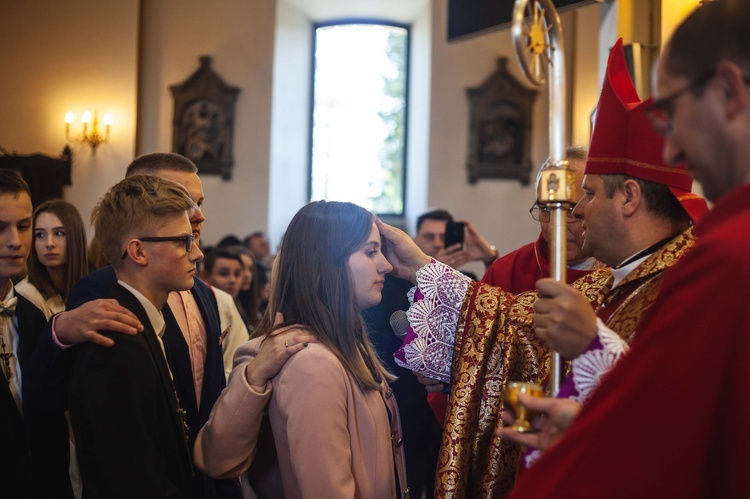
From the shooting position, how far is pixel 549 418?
1.46 meters

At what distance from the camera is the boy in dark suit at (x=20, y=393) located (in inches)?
105

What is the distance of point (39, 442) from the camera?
2.68 metres

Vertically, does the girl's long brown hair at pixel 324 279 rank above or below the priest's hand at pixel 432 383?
above

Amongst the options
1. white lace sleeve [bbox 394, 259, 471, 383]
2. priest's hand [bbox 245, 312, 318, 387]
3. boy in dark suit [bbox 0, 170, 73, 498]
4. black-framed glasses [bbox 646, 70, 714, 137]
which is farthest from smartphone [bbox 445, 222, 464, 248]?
black-framed glasses [bbox 646, 70, 714, 137]

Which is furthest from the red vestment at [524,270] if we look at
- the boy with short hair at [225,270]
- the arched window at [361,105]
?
the arched window at [361,105]

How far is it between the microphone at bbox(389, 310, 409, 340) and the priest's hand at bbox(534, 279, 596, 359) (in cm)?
132

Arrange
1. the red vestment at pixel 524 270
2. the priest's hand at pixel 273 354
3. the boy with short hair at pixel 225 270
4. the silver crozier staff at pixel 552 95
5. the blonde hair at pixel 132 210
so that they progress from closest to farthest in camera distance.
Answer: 1. the silver crozier staff at pixel 552 95
2. the priest's hand at pixel 273 354
3. the blonde hair at pixel 132 210
4. the red vestment at pixel 524 270
5. the boy with short hair at pixel 225 270

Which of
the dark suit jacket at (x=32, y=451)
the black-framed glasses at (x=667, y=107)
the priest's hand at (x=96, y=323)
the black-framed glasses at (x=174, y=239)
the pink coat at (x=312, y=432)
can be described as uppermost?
the black-framed glasses at (x=667, y=107)

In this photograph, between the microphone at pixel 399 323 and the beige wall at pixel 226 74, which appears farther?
the beige wall at pixel 226 74

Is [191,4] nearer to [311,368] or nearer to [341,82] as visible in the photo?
[341,82]

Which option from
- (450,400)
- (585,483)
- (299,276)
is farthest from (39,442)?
(585,483)

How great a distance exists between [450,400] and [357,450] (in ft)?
1.15

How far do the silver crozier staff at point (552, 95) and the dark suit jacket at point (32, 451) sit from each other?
5.80 ft

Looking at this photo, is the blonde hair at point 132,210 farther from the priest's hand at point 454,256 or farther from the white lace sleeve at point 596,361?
the priest's hand at point 454,256
